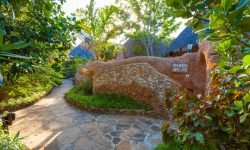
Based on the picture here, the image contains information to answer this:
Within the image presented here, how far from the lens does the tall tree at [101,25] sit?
13078mm

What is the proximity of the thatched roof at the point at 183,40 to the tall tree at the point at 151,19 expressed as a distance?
1586mm

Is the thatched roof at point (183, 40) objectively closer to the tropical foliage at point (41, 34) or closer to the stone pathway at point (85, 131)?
the stone pathway at point (85, 131)

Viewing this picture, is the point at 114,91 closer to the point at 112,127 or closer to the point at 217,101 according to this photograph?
the point at 112,127

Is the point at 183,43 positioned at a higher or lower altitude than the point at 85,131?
higher

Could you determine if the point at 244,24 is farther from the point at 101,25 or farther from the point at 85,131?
the point at 101,25

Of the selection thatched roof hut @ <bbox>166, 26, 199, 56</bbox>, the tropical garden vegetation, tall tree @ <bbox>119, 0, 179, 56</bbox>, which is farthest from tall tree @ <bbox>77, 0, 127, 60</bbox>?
the tropical garden vegetation

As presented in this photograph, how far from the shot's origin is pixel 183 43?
14.9 m

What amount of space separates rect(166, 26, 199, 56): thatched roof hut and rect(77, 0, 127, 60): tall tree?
210 inches

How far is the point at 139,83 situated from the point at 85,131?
3.11 metres

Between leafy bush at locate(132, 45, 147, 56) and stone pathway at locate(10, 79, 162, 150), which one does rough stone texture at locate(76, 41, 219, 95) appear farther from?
leafy bush at locate(132, 45, 147, 56)

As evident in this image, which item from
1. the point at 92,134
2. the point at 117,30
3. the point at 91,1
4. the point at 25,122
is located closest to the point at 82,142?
the point at 92,134

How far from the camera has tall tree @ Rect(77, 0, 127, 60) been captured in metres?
13.1

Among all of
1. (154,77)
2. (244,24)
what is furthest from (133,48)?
(244,24)

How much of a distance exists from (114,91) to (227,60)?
22.6 feet
